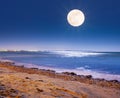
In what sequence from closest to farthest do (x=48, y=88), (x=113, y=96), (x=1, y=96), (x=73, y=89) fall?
(x=1, y=96)
(x=48, y=88)
(x=73, y=89)
(x=113, y=96)

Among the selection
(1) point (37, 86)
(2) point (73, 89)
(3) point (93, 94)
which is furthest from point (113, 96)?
(1) point (37, 86)

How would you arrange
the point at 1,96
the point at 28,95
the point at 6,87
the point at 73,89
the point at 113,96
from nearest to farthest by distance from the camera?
1. the point at 1,96
2. the point at 28,95
3. the point at 6,87
4. the point at 73,89
5. the point at 113,96

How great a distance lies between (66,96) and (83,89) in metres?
3.05

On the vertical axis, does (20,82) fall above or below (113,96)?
above

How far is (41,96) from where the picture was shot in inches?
472

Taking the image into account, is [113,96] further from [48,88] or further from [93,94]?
[48,88]

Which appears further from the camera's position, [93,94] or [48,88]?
[93,94]

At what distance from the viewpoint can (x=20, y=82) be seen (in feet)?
46.5

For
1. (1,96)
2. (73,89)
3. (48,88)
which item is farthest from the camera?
(73,89)

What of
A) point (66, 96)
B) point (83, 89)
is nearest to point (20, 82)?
point (66, 96)

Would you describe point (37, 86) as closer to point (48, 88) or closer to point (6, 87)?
point (48, 88)

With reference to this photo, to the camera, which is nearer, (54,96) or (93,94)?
(54,96)

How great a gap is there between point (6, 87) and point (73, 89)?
4309 mm

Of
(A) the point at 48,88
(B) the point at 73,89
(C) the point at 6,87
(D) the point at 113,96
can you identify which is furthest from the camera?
(D) the point at 113,96
